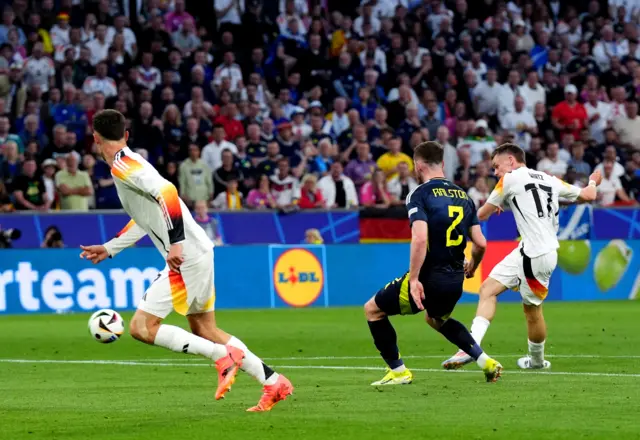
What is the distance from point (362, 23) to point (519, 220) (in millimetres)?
18304

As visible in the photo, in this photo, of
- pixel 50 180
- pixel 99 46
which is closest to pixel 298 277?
pixel 50 180

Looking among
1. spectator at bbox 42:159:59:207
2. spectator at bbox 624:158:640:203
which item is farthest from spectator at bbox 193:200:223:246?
spectator at bbox 624:158:640:203

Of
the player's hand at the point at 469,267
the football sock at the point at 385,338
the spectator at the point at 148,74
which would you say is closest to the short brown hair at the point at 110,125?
the football sock at the point at 385,338

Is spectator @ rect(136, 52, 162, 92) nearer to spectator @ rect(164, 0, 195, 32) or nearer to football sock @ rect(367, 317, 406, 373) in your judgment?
spectator @ rect(164, 0, 195, 32)

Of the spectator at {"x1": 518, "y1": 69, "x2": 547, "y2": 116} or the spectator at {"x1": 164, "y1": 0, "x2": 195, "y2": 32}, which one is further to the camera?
the spectator at {"x1": 518, "y1": 69, "x2": 547, "y2": 116}

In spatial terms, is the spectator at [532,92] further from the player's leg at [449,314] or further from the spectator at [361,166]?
the player's leg at [449,314]

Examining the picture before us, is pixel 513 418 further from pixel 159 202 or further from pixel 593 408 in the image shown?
pixel 159 202

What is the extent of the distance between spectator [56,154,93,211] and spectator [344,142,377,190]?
17.5 ft

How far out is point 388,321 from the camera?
1148 cm

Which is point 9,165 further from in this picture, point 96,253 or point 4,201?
point 96,253

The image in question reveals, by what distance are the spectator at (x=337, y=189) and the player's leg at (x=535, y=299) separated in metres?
13.1

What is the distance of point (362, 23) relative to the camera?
31094 millimetres

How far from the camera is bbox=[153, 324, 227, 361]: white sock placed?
9797mm

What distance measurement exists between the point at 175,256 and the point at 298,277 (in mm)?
15024
